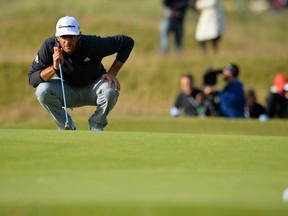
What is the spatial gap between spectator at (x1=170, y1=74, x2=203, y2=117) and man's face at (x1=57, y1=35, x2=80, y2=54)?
29.2ft

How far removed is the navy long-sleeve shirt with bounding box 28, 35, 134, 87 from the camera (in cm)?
1255

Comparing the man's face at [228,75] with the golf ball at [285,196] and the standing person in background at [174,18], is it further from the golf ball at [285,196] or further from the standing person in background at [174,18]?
the golf ball at [285,196]

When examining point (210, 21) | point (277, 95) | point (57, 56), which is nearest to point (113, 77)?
point (57, 56)

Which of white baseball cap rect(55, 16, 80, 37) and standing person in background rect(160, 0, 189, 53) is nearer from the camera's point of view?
white baseball cap rect(55, 16, 80, 37)

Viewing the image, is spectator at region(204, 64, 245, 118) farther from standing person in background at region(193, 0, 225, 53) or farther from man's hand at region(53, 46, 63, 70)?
man's hand at region(53, 46, 63, 70)

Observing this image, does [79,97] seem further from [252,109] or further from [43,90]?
[252,109]

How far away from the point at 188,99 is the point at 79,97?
339 inches

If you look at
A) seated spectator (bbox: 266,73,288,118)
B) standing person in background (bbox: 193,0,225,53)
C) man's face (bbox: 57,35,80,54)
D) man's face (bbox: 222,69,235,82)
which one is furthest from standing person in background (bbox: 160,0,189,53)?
man's face (bbox: 57,35,80,54)

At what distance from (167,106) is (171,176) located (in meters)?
17.6

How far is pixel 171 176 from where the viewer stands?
795cm

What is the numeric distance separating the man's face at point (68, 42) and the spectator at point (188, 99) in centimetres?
889

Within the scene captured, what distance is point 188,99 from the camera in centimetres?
2161

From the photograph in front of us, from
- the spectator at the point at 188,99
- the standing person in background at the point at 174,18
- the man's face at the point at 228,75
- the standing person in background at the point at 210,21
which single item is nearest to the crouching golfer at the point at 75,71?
the man's face at the point at 228,75

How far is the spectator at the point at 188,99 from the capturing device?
21.3m
